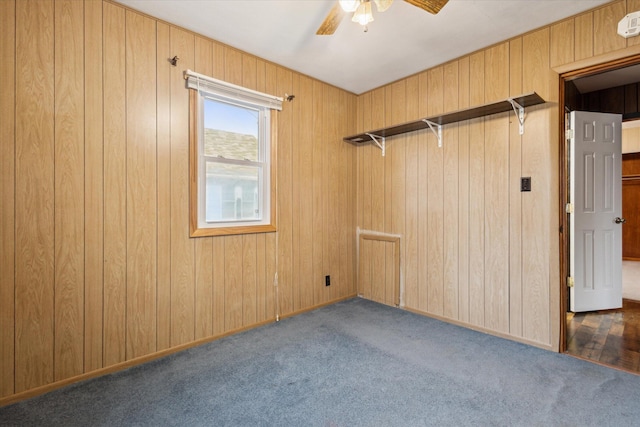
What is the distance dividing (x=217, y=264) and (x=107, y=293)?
0.80m

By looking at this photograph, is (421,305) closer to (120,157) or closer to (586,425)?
(586,425)

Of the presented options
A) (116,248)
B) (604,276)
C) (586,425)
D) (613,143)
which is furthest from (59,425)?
(613,143)

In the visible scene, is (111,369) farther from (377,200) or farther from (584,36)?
(584,36)

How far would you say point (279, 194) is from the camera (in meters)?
3.11

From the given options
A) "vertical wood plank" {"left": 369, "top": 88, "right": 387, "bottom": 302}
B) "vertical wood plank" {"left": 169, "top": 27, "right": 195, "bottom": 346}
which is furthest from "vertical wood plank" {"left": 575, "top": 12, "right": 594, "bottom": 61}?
"vertical wood plank" {"left": 169, "top": 27, "right": 195, "bottom": 346}

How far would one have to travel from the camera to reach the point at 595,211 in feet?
10.7

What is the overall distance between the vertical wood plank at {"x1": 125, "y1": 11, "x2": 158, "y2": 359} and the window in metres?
0.30

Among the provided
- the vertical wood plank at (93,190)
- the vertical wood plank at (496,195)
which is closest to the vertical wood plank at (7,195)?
the vertical wood plank at (93,190)

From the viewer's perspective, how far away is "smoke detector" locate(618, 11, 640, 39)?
80.1 inches

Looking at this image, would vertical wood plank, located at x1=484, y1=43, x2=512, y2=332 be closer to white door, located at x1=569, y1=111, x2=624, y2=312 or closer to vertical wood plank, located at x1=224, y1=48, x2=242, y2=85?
white door, located at x1=569, y1=111, x2=624, y2=312

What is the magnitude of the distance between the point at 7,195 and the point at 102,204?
46 centimetres

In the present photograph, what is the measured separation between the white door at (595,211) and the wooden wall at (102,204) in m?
3.22

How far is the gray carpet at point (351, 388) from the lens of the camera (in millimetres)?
1672

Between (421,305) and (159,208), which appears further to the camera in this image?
(421,305)
